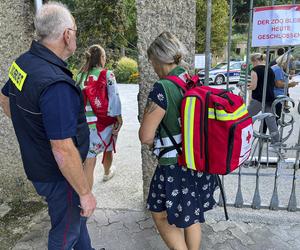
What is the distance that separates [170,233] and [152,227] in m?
0.78

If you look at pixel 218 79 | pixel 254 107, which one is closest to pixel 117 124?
pixel 254 107

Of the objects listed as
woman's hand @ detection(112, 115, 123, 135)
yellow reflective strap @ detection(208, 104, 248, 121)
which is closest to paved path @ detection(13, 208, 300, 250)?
woman's hand @ detection(112, 115, 123, 135)

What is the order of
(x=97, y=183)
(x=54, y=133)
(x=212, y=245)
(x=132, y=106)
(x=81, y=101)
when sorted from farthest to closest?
1. (x=132, y=106)
2. (x=97, y=183)
3. (x=212, y=245)
4. (x=81, y=101)
5. (x=54, y=133)

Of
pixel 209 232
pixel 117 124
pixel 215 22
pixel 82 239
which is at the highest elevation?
pixel 215 22

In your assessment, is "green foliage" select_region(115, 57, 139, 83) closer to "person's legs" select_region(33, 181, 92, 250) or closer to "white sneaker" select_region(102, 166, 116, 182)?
"white sneaker" select_region(102, 166, 116, 182)

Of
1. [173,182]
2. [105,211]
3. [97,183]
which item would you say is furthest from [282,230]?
[97,183]

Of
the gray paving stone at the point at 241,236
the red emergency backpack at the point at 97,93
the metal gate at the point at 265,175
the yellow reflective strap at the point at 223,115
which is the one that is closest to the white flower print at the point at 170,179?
the yellow reflective strap at the point at 223,115

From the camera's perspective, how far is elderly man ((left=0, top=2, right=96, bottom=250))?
5.84 feet

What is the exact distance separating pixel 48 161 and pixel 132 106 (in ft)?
25.6

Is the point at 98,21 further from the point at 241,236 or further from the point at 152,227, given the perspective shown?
the point at 241,236

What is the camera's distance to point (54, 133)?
5.86 ft

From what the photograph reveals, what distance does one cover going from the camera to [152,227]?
317 cm

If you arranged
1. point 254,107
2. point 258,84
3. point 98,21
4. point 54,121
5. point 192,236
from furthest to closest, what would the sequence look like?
point 98,21 → point 254,107 → point 258,84 → point 192,236 → point 54,121

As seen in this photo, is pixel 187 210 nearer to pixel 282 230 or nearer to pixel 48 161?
pixel 48 161
